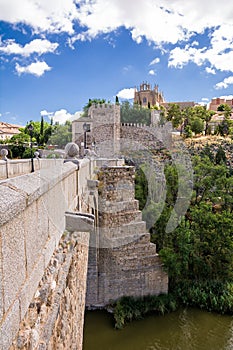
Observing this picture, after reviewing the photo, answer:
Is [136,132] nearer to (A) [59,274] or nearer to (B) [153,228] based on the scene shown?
(B) [153,228]

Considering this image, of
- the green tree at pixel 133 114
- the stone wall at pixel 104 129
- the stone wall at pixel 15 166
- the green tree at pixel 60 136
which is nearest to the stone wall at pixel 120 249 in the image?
the stone wall at pixel 15 166

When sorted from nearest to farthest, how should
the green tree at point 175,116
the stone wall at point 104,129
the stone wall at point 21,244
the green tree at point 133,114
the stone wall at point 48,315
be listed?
the stone wall at point 21,244
the stone wall at point 48,315
the stone wall at point 104,129
the green tree at point 133,114
the green tree at point 175,116

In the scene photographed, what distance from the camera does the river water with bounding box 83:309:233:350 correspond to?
8516mm

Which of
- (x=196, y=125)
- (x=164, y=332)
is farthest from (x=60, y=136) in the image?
(x=164, y=332)

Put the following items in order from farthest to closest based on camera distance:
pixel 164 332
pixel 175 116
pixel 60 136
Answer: pixel 175 116 < pixel 60 136 < pixel 164 332

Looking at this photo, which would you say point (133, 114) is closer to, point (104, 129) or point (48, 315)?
point (104, 129)

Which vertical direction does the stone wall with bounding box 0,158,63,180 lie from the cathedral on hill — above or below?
below

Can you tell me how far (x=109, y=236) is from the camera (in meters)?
9.48

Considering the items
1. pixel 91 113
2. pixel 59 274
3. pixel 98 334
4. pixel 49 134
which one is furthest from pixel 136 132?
pixel 59 274

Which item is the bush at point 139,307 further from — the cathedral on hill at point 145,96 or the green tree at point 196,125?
the cathedral on hill at point 145,96

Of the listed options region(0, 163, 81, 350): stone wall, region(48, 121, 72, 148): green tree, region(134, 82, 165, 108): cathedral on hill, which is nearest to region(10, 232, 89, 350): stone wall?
region(0, 163, 81, 350): stone wall

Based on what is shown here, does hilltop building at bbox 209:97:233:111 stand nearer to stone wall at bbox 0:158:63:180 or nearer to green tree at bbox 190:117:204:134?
green tree at bbox 190:117:204:134

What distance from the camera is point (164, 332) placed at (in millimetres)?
9086

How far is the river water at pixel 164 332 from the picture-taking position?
8516 mm
